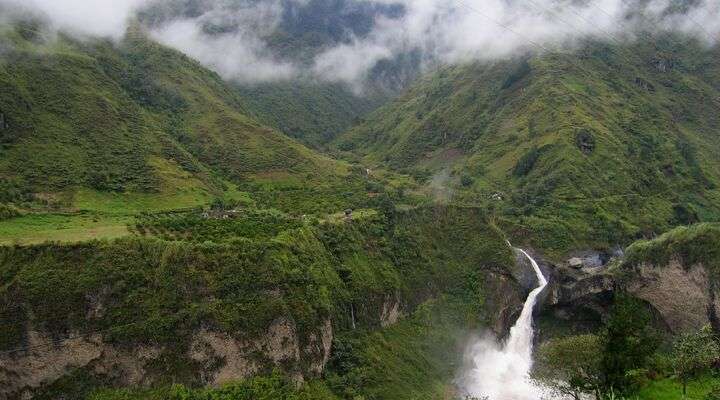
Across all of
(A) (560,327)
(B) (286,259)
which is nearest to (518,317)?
(A) (560,327)

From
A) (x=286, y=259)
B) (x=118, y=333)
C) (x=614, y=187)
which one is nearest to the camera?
(x=118, y=333)

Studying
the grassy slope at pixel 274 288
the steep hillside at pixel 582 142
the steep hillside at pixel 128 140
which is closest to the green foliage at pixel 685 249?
the grassy slope at pixel 274 288

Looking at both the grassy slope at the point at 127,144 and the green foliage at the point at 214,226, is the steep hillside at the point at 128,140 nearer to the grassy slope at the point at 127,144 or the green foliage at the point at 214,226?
the grassy slope at the point at 127,144

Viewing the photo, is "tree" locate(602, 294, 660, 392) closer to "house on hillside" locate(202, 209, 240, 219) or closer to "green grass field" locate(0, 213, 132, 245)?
"house on hillside" locate(202, 209, 240, 219)

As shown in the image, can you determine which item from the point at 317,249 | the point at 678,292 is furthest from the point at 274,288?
the point at 678,292

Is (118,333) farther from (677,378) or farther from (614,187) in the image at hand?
(614,187)
